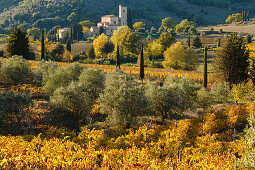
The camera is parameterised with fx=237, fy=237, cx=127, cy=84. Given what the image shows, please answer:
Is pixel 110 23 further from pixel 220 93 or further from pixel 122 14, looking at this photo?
pixel 220 93

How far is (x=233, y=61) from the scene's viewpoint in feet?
123

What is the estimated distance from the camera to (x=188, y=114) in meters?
29.7

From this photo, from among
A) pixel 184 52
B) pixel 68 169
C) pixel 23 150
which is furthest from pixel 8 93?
pixel 184 52

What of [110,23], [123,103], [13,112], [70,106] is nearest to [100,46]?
[123,103]

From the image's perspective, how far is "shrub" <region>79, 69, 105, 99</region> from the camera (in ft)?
102

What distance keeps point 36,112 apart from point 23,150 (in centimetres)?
1079

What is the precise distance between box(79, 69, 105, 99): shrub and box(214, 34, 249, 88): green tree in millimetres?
19934

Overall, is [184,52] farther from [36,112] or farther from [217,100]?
[36,112]

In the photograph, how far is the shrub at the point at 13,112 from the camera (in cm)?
1945

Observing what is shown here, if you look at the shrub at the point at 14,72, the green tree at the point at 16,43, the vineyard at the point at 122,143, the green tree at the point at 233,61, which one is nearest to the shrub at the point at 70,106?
the vineyard at the point at 122,143

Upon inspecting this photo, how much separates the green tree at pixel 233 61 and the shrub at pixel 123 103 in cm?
2103

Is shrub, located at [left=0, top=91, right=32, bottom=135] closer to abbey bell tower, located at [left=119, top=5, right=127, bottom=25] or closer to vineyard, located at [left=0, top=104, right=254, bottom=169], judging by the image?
vineyard, located at [left=0, top=104, right=254, bottom=169]

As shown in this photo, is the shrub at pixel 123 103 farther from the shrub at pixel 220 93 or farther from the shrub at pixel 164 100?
the shrub at pixel 220 93

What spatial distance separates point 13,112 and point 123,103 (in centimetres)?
943
